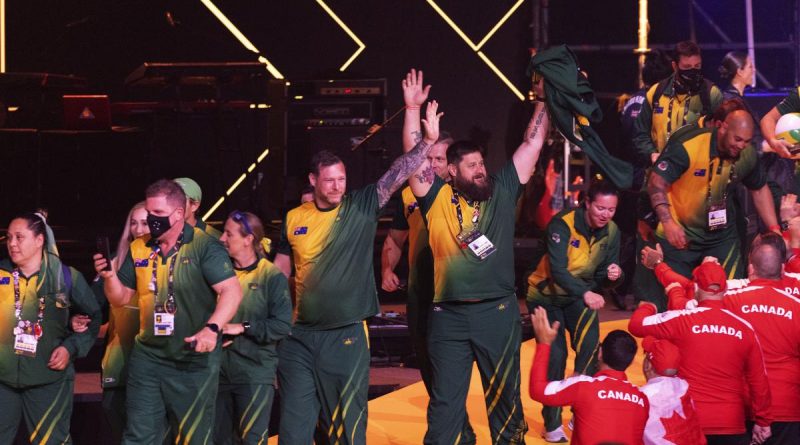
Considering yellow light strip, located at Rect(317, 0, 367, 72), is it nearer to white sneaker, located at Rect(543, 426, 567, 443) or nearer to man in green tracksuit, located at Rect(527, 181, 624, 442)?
man in green tracksuit, located at Rect(527, 181, 624, 442)

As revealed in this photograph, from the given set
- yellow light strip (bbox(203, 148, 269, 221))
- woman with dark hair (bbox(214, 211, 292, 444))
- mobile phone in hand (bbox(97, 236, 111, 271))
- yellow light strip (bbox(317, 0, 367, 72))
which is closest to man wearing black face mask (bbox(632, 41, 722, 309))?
woman with dark hair (bbox(214, 211, 292, 444))

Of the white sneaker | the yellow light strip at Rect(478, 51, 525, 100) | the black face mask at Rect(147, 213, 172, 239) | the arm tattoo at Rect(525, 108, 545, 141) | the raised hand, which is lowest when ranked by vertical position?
the white sneaker

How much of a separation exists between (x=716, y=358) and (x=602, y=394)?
103 centimetres

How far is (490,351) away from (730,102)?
2.35 meters

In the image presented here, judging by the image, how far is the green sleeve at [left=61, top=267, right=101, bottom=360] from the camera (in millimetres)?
6922

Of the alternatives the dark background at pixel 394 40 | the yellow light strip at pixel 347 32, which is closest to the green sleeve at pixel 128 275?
the dark background at pixel 394 40

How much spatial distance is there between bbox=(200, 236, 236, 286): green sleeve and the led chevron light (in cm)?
803

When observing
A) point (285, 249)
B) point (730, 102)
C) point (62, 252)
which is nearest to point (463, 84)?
point (62, 252)

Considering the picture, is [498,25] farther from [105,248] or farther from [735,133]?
[105,248]

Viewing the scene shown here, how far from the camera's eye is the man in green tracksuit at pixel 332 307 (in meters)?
6.46

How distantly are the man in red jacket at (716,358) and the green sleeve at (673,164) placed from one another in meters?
1.38

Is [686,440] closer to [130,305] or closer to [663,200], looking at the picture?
[663,200]

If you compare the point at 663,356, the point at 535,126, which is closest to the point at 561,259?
the point at 535,126

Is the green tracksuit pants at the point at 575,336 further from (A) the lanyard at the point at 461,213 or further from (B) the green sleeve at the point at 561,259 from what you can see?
(A) the lanyard at the point at 461,213
